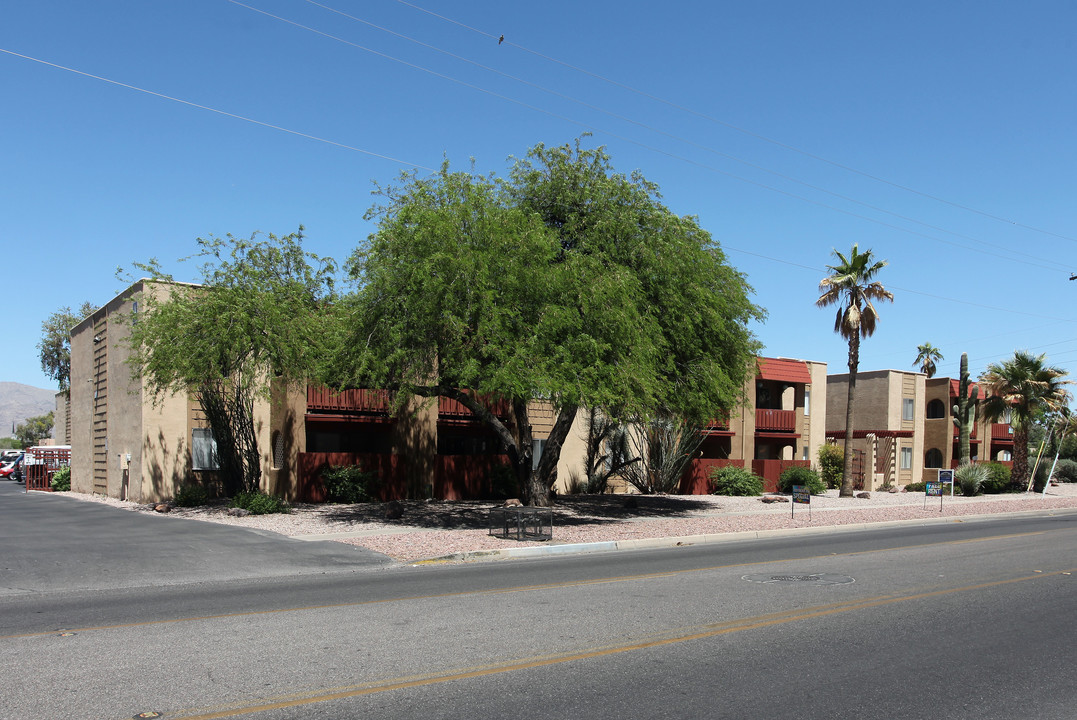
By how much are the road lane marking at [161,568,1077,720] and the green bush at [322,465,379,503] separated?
18095 mm

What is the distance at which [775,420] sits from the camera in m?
38.7

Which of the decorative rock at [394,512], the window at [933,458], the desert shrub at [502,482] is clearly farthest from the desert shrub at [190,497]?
the window at [933,458]

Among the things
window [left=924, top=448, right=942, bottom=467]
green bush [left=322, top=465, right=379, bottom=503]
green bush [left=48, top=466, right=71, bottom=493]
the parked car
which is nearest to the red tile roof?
window [left=924, top=448, right=942, bottom=467]

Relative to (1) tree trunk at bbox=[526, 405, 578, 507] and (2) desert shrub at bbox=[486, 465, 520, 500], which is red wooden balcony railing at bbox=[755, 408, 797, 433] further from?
(1) tree trunk at bbox=[526, 405, 578, 507]

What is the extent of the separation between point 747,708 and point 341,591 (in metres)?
6.76

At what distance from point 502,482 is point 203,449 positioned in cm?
975

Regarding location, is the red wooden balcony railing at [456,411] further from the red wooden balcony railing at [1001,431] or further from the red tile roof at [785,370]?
the red wooden balcony railing at [1001,431]

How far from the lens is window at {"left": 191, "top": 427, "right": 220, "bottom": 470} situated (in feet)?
84.9

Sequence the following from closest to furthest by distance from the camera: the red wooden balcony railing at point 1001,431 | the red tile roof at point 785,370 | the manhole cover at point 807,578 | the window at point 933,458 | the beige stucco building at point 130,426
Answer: the manhole cover at point 807,578 → the beige stucco building at point 130,426 → the red tile roof at point 785,370 → the window at point 933,458 → the red wooden balcony railing at point 1001,431

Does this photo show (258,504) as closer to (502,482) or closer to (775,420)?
(502,482)

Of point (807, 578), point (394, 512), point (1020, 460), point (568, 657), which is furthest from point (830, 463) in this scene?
point (568, 657)

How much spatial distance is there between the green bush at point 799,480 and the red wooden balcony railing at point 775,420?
9.58 ft

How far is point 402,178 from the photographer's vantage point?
20875mm

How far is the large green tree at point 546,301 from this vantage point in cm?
1780
